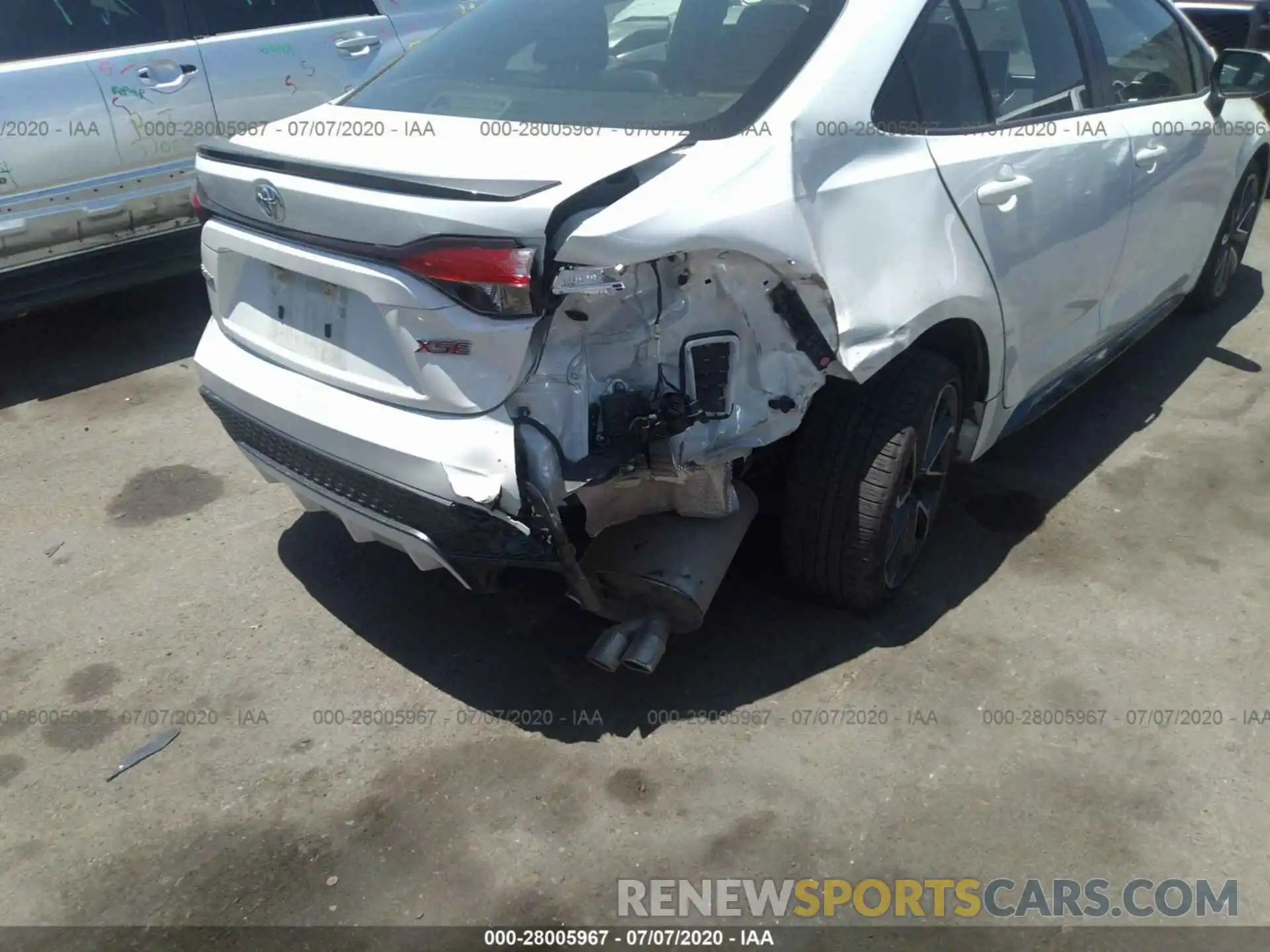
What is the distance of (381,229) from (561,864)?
1.50m

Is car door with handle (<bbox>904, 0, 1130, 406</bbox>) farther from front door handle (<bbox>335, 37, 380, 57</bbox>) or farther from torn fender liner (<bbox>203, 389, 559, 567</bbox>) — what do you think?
front door handle (<bbox>335, 37, 380, 57</bbox>)

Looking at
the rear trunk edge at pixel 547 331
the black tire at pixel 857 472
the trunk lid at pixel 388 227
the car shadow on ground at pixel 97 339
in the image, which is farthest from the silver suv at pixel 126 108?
the black tire at pixel 857 472

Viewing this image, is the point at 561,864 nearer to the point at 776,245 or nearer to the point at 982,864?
the point at 982,864

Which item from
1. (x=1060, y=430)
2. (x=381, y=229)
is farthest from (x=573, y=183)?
(x=1060, y=430)

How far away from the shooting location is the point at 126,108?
5098mm

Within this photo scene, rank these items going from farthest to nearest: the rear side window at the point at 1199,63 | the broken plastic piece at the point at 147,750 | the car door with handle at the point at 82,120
Result: the car door with handle at the point at 82,120, the rear side window at the point at 1199,63, the broken plastic piece at the point at 147,750

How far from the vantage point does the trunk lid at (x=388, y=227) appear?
2338mm

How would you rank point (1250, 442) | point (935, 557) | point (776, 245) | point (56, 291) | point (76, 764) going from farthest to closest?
point (56, 291) < point (1250, 442) < point (935, 557) < point (76, 764) < point (776, 245)

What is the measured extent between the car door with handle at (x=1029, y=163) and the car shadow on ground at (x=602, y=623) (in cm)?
49

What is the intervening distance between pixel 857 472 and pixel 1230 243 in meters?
3.55

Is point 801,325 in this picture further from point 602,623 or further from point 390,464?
point 602,623

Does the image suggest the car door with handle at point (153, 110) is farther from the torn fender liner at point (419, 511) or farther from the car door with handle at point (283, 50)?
the torn fender liner at point (419, 511)

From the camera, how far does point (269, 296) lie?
9.43 ft

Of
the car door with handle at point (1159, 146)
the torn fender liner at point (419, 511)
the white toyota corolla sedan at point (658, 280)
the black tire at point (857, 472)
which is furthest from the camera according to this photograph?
the car door with handle at point (1159, 146)
